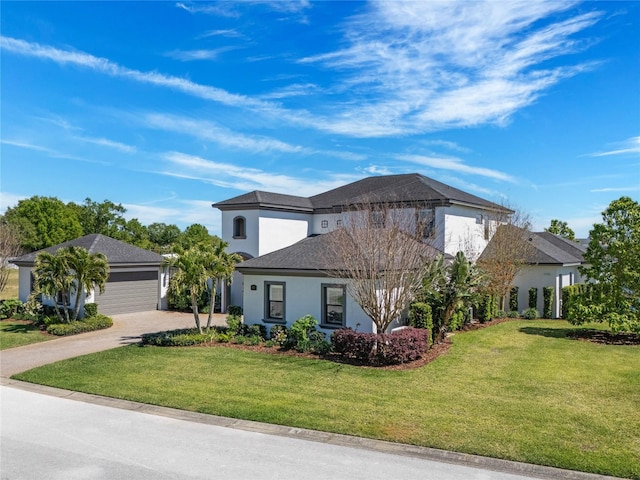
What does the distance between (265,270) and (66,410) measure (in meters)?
8.97

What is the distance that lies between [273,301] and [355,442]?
→ 10315 millimetres

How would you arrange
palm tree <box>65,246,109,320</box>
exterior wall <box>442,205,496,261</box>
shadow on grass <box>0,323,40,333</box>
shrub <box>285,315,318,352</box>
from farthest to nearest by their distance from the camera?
exterior wall <box>442,205,496,261</box>, shadow on grass <box>0,323,40,333</box>, palm tree <box>65,246,109,320</box>, shrub <box>285,315,318,352</box>

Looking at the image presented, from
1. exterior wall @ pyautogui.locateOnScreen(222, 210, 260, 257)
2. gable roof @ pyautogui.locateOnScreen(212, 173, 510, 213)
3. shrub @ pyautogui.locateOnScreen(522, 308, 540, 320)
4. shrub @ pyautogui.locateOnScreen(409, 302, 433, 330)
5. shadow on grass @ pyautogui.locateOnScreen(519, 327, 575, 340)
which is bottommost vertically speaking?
shadow on grass @ pyautogui.locateOnScreen(519, 327, 575, 340)

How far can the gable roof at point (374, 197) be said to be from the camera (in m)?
22.8

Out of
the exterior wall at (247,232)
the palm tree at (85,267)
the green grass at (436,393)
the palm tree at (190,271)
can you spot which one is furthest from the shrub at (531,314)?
the palm tree at (85,267)

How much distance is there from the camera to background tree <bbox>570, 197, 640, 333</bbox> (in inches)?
711

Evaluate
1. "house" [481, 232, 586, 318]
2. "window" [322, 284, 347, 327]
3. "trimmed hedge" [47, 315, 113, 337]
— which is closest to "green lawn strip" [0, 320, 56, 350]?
"trimmed hedge" [47, 315, 113, 337]

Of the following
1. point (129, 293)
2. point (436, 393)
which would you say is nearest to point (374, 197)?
point (436, 393)

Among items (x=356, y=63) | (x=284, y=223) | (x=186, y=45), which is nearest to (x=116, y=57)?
(x=186, y=45)

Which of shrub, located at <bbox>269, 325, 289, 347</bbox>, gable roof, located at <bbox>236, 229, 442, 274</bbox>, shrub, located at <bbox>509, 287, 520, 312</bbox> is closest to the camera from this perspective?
shrub, located at <bbox>269, 325, 289, 347</bbox>

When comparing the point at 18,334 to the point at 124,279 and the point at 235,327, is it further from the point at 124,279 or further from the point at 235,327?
the point at 235,327

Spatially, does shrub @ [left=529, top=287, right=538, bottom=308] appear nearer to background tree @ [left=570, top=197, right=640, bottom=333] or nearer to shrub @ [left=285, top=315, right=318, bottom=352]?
background tree @ [left=570, top=197, right=640, bottom=333]

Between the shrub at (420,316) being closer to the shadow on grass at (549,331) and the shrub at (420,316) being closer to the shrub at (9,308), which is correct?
the shadow on grass at (549,331)

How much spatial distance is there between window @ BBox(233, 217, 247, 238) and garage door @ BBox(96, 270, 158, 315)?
5.60 m
